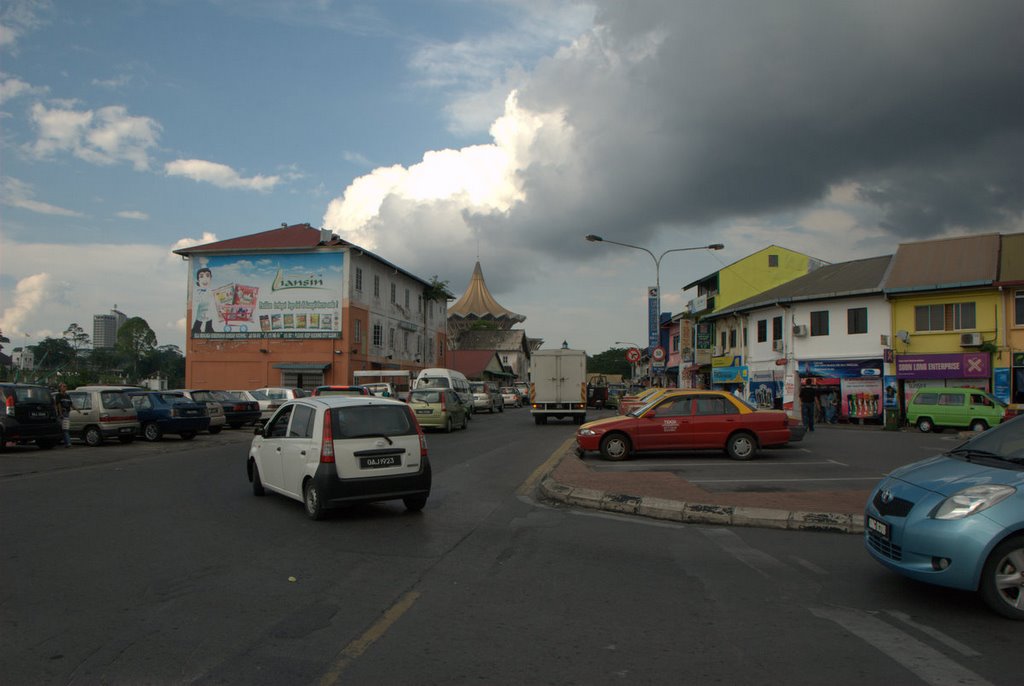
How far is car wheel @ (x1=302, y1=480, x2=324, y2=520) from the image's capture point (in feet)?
30.0

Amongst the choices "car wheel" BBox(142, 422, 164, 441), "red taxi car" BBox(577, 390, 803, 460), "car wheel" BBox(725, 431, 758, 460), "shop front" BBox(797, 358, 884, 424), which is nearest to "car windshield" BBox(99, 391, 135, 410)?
"car wheel" BBox(142, 422, 164, 441)

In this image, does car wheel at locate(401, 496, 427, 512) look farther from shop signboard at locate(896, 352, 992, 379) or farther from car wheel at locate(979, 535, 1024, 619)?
shop signboard at locate(896, 352, 992, 379)

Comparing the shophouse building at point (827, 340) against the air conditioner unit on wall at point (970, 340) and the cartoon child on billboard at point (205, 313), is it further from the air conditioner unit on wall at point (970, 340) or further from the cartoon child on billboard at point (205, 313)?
the cartoon child on billboard at point (205, 313)

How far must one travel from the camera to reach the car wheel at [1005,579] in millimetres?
5230

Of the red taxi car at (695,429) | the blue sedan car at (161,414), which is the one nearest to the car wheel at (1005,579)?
the red taxi car at (695,429)

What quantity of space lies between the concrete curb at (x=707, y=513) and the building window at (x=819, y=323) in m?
30.7

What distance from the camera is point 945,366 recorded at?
3291cm

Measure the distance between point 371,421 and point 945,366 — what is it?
3147cm

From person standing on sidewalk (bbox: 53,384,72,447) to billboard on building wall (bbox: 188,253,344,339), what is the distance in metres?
23.6

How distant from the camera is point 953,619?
536 cm

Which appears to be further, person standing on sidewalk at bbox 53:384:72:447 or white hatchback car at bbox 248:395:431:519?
person standing on sidewalk at bbox 53:384:72:447

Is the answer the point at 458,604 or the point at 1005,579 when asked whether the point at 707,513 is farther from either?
the point at 458,604

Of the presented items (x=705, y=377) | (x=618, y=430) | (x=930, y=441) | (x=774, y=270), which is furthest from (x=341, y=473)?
(x=705, y=377)

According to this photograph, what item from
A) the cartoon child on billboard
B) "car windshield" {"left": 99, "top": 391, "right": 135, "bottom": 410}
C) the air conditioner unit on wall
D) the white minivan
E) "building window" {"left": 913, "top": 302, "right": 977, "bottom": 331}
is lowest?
"car windshield" {"left": 99, "top": 391, "right": 135, "bottom": 410}
